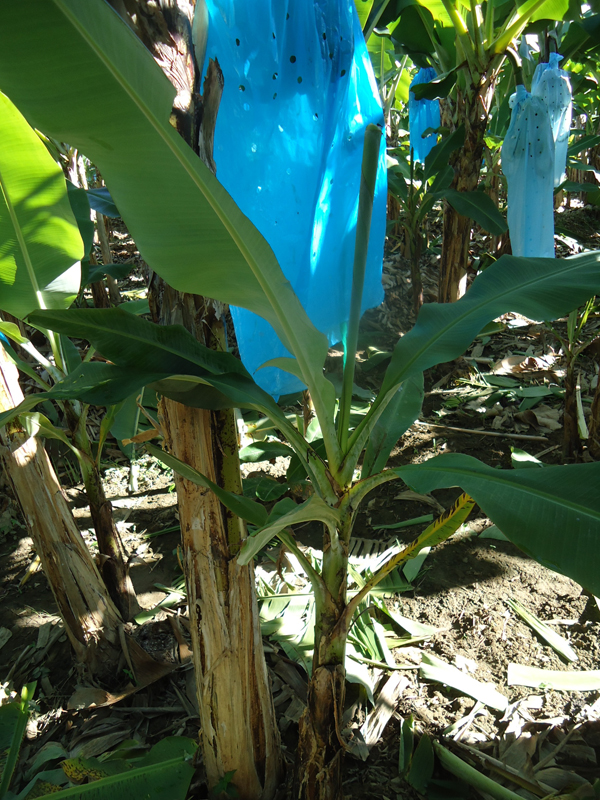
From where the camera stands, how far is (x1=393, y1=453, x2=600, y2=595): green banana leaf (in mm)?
773

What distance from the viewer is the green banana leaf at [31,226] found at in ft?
3.89

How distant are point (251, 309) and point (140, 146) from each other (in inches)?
12.3

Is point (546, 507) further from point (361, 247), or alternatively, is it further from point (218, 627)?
point (218, 627)

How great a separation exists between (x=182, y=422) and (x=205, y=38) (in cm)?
73

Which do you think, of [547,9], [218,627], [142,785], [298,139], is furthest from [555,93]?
[142,785]

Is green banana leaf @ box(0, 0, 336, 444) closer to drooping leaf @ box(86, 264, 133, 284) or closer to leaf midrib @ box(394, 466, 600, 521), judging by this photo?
leaf midrib @ box(394, 466, 600, 521)

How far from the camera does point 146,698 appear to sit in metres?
1.67

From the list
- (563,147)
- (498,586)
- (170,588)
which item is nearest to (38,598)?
(170,588)

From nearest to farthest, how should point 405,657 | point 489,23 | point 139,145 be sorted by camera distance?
1. point 139,145
2. point 405,657
3. point 489,23

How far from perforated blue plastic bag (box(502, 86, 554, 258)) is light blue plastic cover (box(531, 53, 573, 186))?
0.12 meters

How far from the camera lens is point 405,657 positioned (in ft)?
5.67

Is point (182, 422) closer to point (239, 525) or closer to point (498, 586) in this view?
point (239, 525)

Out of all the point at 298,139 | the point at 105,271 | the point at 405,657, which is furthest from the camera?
the point at 105,271

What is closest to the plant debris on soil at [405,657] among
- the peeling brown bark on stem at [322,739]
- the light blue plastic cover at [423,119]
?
the peeling brown bark on stem at [322,739]
